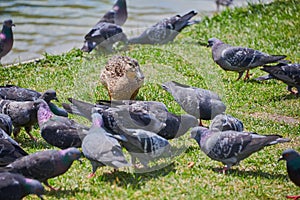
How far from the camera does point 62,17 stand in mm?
14070

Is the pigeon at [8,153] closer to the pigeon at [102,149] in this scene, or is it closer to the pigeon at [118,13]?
the pigeon at [102,149]

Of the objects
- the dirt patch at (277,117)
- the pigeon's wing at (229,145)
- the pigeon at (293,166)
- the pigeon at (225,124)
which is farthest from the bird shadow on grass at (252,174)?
the dirt patch at (277,117)

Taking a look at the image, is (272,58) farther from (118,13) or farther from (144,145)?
(118,13)

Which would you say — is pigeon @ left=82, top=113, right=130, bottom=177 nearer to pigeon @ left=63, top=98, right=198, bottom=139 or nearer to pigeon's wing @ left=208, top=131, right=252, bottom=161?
pigeon @ left=63, top=98, right=198, bottom=139

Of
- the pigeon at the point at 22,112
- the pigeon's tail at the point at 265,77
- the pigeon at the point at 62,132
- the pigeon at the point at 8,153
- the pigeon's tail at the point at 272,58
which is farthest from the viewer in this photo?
the pigeon's tail at the point at 272,58

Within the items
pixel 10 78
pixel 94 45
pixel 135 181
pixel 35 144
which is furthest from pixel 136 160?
pixel 94 45

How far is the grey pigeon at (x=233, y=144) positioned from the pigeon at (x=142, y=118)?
0.52 meters

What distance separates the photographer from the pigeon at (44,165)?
561 cm

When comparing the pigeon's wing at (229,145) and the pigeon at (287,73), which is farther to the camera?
the pigeon at (287,73)

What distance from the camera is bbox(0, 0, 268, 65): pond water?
39.6ft

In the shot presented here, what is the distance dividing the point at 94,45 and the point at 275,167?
525 centimetres

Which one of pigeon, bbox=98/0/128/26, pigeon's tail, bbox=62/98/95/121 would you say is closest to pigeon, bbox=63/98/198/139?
pigeon's tail, bbox=62/98/95/121

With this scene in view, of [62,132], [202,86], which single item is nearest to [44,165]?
[62,132]

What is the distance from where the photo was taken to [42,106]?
22.5 feet
